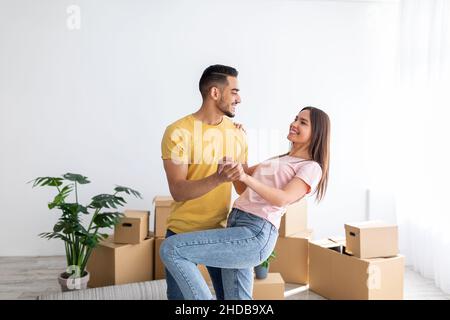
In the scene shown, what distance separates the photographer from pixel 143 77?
377 centimetres

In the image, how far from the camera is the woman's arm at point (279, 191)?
1.35 metres

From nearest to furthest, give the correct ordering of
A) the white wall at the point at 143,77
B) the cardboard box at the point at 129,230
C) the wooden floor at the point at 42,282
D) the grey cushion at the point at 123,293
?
the grey cushion at the point at 123,293 < the wooden floor at the point at 42,282 < the cardboard box at the point at 129,230 < the white wall at the point at 143,77

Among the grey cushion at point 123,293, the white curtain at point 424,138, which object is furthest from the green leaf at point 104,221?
the white curtain at point 424,138

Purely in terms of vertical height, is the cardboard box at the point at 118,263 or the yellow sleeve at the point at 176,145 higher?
the yellow sleeve at the point at 176,145

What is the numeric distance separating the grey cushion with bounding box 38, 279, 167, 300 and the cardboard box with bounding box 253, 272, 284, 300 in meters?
0.60

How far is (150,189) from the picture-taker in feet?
12.6

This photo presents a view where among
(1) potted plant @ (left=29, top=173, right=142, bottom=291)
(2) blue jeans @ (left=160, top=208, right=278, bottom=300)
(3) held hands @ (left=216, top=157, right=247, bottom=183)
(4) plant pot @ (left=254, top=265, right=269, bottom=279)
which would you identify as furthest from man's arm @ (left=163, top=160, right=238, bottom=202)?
(4) plant pot @ (left=254, top=265, right=269, bottom=279)

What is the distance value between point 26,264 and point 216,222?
2610 mm

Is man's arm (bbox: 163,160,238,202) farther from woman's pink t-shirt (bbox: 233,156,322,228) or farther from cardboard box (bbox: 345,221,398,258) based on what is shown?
cardboard box (bbox: 345,221,398,258)

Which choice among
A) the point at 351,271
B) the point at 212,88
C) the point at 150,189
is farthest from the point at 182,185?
the point at 150,189

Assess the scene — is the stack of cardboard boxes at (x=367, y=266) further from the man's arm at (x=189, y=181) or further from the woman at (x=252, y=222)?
the man's arm at (x=189, y=181)

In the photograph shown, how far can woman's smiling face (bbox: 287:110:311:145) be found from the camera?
166 cm

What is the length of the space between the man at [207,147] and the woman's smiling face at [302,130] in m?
0.22
